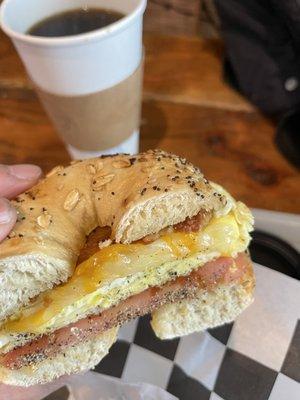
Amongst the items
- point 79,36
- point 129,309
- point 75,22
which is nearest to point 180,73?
point 75,22

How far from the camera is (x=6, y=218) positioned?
1.07m

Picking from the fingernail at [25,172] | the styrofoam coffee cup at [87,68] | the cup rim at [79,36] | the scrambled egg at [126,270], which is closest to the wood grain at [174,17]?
the styrofoam coffee cup at [87,68]

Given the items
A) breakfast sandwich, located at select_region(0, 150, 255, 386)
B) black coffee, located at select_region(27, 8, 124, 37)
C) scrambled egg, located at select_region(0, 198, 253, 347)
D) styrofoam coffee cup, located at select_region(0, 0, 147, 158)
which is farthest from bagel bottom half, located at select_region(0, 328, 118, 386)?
black coffee, located at select_region(27, 8, 124, 37)

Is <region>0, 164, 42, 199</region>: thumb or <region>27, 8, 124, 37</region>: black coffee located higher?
<region>27, 8, 124, 37</region>: black coffee

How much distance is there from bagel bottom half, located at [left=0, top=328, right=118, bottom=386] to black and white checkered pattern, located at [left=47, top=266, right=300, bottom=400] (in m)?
0.06

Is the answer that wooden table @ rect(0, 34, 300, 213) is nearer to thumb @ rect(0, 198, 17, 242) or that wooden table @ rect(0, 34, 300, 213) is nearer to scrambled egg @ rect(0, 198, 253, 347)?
scrambled egg @ rect(0, 198, 253, 347)

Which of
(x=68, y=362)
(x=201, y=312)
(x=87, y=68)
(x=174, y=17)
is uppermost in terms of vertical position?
(x=87, y=68)

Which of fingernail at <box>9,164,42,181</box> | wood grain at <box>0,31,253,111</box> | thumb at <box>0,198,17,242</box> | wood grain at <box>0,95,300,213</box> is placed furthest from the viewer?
wood grain at <box>0,31,253,111</box>

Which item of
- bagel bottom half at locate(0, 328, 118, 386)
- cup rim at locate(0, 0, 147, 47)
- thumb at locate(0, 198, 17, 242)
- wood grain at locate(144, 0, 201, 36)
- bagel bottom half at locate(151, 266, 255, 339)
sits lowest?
bagel bottom half at locate(0, 328, 118, 386)

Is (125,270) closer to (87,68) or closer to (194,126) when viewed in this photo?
(87,68)

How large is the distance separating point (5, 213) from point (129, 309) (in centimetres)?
34

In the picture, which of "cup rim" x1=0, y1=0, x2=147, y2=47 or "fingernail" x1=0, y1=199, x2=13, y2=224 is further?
"cup rim" x1=0, y1=0, x2=147, y2=47

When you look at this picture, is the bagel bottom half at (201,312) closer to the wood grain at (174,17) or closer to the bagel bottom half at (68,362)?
the bagel bottom half at (68,362)

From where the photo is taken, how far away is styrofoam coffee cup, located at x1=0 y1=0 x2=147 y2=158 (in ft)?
4.10
